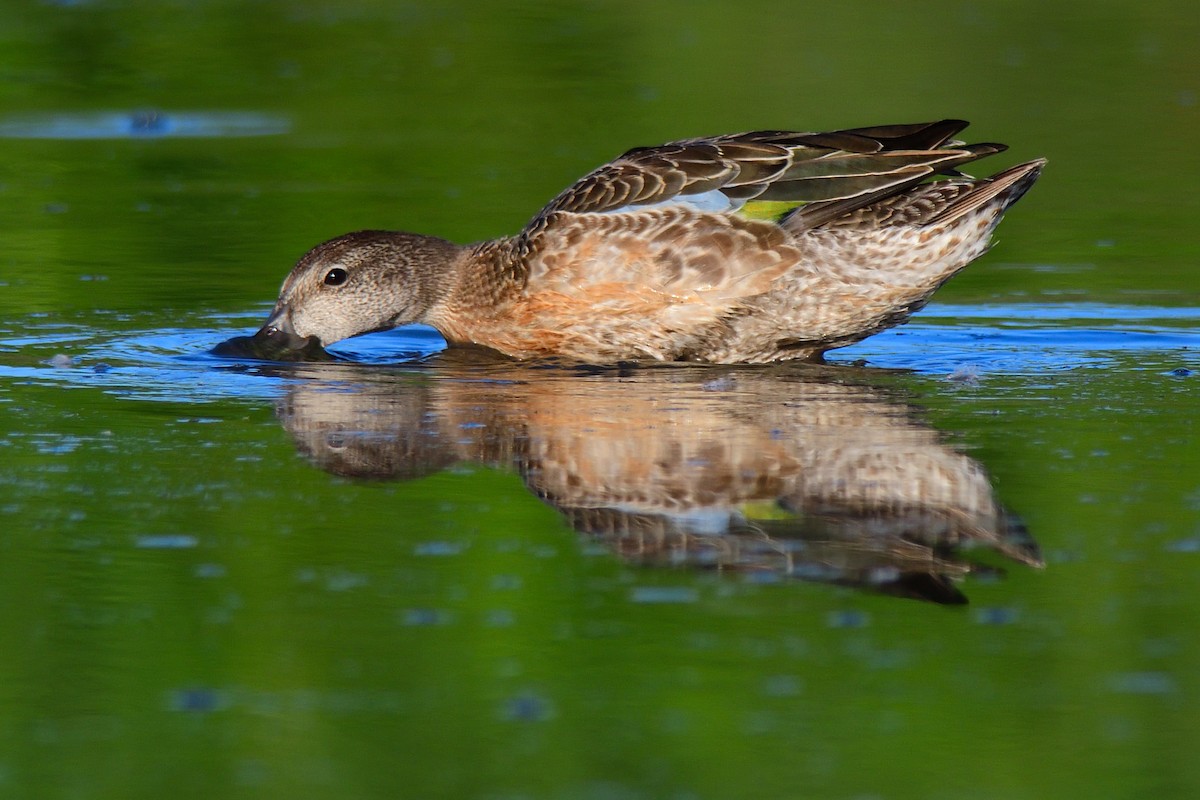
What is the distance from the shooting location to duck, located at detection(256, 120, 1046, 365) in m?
7.79

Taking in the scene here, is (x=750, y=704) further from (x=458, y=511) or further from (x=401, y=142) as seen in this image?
(x=401, y=142)

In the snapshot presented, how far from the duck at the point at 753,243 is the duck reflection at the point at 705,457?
0.72 ft

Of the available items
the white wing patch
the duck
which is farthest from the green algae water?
the white wing patch

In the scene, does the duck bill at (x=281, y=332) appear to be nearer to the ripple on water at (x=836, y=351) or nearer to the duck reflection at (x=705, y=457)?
the ripple on water at (x=836, y=351)

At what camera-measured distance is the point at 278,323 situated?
27.7 feet

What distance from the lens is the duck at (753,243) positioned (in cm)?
779

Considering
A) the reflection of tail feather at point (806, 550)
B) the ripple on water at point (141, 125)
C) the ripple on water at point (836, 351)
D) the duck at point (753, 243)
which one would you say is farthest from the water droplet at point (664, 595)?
the ripple on water at point (141, 125)

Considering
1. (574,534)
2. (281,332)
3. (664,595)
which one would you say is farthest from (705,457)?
(281,332)

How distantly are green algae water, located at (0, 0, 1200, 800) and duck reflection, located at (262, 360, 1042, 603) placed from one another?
0.02m

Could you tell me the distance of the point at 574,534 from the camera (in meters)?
5.49

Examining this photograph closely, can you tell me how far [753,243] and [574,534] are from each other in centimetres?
265

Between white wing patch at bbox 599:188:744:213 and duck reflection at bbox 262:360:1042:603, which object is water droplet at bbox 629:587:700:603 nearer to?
duck reflection at bbox 262:360:1042:603

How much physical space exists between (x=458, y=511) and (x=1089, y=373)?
3.03 m

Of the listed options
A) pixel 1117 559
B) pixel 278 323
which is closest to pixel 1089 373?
pixel 1117 559
